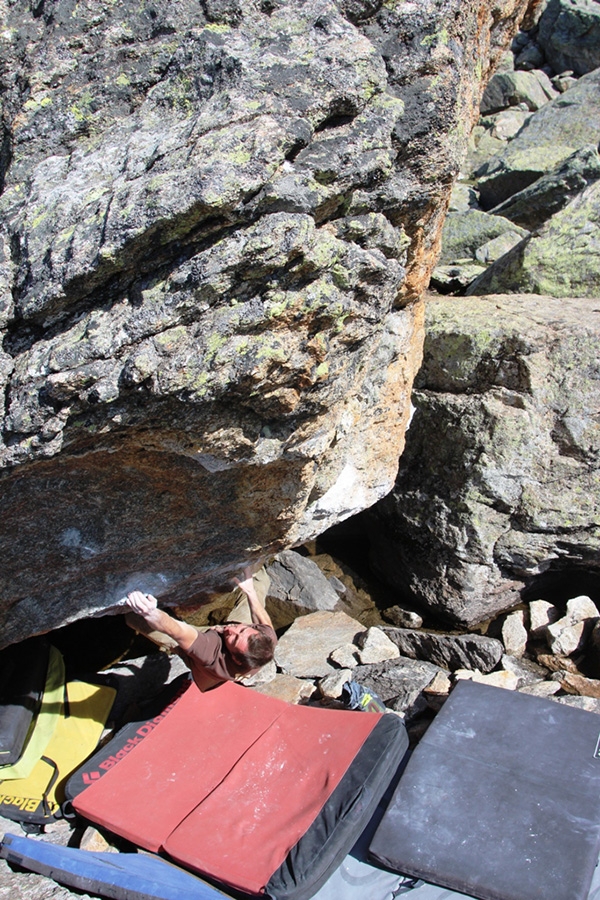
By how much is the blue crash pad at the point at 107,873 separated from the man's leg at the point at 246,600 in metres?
2.69

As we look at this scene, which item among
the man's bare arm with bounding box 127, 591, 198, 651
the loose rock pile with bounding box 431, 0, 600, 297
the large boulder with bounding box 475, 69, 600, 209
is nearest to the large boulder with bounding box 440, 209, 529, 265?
the loose rock pile with bounding box 431, 0, 600, 297

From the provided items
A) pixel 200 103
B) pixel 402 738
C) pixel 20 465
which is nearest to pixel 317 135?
pixel 200 103

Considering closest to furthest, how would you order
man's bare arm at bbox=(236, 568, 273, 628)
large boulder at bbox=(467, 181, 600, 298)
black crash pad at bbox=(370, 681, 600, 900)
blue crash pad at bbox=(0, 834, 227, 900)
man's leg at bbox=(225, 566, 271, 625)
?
black crash pad at bbox=(370, 681, 600, 900), blue crash pad at bbox=(0, 834, 227, 900), man's bare arm at bbox=(236, 568, 273, 628), man's leg at bbox=(225, 566, 271, 625), large boulder at bbox=(467, 181, 600, 298)

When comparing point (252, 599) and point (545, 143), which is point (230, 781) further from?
point (545, 143)

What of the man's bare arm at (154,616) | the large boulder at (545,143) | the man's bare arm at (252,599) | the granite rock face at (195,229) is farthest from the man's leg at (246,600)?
the large boulder at (545,143)

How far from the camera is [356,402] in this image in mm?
4551

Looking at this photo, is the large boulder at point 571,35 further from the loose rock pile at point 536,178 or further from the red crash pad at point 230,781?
the red crash pad at point 230,781

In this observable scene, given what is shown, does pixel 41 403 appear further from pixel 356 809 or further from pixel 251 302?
pixel 356 809

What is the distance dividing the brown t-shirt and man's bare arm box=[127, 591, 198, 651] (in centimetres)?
16

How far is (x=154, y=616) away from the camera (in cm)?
438

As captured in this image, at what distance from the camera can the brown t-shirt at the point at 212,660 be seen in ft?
15.7

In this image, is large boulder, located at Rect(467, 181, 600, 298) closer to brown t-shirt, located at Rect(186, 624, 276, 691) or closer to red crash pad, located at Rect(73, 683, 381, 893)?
brown t-shirt, located at Rect(186, 624, 276, 691)

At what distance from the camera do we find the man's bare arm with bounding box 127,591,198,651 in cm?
436

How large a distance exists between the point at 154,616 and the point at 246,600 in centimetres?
211
